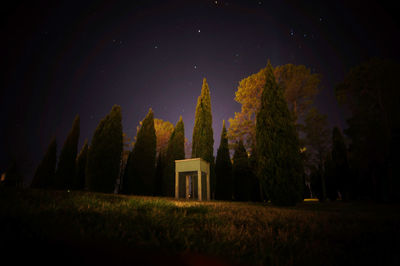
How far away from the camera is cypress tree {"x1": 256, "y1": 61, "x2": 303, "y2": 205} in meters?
8.27

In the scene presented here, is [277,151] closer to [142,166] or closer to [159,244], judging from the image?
[159,244]

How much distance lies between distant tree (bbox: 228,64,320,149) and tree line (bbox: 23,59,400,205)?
0.08 meters

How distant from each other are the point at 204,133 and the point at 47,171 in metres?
18.0

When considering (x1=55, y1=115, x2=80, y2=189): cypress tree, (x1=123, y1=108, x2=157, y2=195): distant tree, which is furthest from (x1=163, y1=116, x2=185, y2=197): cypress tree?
(x1=55, y1=115, x2=80, y2=189): cypress tree

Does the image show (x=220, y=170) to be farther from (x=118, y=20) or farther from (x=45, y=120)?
(x=45, y=120)

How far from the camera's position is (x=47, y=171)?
57.4ft

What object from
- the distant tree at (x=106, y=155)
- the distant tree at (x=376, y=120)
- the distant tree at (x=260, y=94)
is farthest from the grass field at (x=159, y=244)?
the distant tree at (x=376, y=120)

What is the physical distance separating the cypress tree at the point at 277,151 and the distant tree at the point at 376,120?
852 centimetres

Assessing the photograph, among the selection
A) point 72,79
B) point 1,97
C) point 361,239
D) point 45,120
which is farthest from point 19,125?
point 361,239

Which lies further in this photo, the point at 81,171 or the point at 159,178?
the point at 159,178

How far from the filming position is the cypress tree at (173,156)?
1583 centimetres

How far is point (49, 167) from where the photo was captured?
17.7 metres

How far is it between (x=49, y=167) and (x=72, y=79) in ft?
68.6

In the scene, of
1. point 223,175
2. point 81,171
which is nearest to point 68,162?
point 81,171
